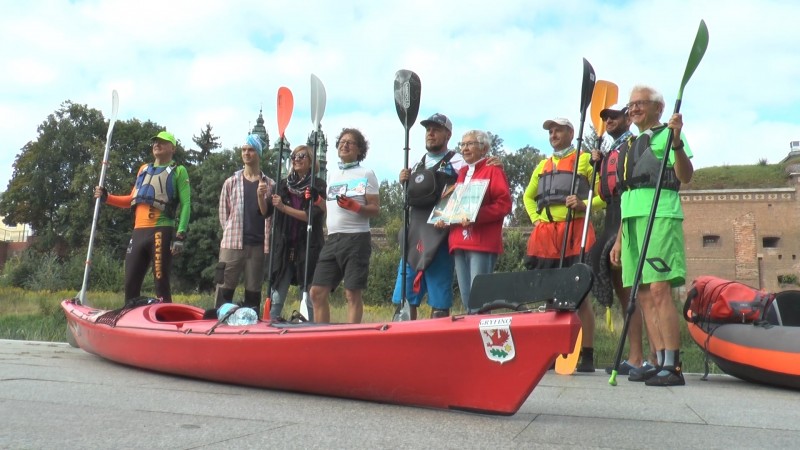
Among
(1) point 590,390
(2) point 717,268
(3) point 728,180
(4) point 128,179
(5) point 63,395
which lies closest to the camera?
(5) point 63,395

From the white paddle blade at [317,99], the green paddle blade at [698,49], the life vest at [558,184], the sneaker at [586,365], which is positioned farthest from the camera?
the white paddle blade at [317,99]

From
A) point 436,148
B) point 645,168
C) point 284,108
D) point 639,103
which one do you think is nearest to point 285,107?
point 284,108

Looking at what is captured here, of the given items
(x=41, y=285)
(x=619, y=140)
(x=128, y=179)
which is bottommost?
(x=41, y=285)

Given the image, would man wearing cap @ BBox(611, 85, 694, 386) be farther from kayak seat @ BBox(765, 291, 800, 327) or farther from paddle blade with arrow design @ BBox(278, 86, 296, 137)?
paddle blade with arrow design @ BBox(278, 86, 296, 137)

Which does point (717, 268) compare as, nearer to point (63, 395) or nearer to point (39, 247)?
point (63, 395)

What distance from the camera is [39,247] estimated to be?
142 feet

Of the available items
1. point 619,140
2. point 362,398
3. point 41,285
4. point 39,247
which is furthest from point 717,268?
point 39,247

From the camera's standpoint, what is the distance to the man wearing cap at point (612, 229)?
493 centimetres

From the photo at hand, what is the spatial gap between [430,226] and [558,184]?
1.04 meters

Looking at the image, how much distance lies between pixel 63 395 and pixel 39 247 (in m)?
45.5

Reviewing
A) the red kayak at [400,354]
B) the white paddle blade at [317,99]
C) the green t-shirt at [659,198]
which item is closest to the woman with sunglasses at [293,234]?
the white paddle blade at [317,99]

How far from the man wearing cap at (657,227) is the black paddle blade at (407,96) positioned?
2.09m

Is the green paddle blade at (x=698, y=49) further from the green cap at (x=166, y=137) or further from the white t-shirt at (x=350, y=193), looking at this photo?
the green cap at (x=166, y=137)

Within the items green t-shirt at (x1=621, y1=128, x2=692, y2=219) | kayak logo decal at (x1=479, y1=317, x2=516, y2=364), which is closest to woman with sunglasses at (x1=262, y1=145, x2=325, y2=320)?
green t-shirt at (x1=621, y1=128, x2=692, y2=219)
